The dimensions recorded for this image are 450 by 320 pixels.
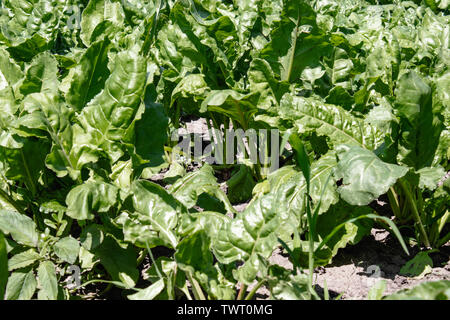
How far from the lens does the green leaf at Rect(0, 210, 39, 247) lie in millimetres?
1780

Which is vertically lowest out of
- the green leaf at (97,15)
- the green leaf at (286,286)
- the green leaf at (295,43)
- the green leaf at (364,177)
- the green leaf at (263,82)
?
the green leaf at (286,286)

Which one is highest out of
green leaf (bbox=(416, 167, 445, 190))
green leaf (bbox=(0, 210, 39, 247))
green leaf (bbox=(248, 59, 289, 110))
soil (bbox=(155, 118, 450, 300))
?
green leaf (bbox=(248, 59, 289, 110))

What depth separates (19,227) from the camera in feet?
5.92

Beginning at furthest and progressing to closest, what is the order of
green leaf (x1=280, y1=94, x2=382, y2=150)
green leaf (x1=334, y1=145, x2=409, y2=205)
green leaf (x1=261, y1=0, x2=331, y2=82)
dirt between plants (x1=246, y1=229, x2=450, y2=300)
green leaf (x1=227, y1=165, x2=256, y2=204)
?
green leaf (x1=227, y1=165, x2=256, y2=204) → green leaf (x1=261, y1=0, x2=331, y2=82) → green leaf (x1=280, y1=94, x2=382, y2=150) → dirt between plants (x1=246, y1=229, x2=450, y2=300) → green leaf (x1=334, y1=145, x2=409, y2=205)

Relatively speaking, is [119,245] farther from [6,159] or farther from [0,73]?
[0,73]

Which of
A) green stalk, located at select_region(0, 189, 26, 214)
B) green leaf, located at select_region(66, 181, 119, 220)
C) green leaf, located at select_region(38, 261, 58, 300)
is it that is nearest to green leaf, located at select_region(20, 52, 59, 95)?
green stalk, located at select_region(0, 189, 26, 214)

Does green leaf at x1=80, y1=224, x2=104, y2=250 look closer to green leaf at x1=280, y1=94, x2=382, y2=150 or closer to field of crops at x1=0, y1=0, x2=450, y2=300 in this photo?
field of crops at x1=0, y1=0, x2=450, y2=300

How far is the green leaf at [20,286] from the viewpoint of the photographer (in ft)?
5.48

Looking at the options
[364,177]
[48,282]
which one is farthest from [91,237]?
[364,177]

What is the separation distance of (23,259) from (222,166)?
145 centimetres

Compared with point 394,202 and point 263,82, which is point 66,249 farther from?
point 394,202

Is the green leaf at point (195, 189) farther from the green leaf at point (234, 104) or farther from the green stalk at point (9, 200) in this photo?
the green stalk at point (9, 200)

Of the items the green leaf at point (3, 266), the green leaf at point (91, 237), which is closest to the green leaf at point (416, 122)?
the green leaf at point (91, 237)
